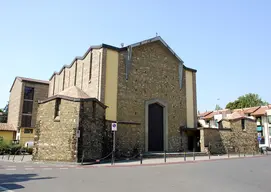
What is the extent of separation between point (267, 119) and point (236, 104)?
15380mm

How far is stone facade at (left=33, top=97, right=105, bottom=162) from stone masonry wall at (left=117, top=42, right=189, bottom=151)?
14.0ft

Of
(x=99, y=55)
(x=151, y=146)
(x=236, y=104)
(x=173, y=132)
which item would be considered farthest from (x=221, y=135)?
(x=236, y=104)

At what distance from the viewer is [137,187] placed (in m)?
8.07

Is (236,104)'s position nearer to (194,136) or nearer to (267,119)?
(267,119)

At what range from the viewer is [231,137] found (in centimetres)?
3147

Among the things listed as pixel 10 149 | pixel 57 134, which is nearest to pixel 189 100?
pixel 57 134

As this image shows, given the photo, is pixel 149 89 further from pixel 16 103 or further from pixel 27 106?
pixel 16 103

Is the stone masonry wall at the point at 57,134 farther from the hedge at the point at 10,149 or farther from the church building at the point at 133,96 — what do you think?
the hedge at the point at 10,149

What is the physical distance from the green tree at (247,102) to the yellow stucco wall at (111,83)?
4757 centimetres

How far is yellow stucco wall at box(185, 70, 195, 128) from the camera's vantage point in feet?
100

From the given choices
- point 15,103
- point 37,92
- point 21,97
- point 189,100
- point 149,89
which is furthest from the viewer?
point 15,103

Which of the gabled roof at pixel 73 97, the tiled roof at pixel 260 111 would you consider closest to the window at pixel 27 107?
the gabled roof at pixel 73 97

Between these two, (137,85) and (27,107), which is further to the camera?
(27,107)

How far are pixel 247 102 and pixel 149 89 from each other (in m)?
44.8
